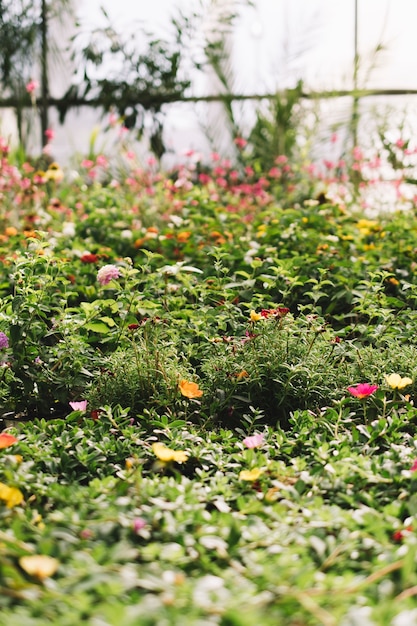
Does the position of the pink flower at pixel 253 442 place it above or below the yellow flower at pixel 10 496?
below

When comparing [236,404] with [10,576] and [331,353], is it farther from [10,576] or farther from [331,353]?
[10,576]

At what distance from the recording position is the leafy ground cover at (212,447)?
3.24 ft

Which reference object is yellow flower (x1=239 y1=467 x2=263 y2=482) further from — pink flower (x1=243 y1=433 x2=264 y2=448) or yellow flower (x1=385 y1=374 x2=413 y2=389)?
yellow flower (x1=385 y1=374 x2=413 y2=389)

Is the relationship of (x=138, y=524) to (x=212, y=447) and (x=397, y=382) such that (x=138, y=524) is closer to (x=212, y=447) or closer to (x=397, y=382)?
(x=212, y=447)

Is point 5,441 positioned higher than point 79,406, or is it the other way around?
point 5,441

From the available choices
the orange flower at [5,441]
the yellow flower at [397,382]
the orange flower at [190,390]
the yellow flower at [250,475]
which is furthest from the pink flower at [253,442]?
the orange flower at [5,441]

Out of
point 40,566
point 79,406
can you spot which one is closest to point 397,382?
point 79,406

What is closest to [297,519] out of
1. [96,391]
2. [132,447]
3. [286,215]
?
[132,447]

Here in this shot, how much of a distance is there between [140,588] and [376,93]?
21.7 feet

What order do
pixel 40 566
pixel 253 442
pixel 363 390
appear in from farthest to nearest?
pixel 363 390, pixel 253 442, pixel 40 566

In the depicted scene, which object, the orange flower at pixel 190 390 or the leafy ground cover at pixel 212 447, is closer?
the leafy ground cover at pixel 212 447

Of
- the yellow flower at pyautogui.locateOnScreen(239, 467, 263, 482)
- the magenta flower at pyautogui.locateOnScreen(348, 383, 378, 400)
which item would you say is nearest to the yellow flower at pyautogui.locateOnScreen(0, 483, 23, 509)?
the yellow flower at pyautogui.locateOnScreen(239, 467, 263, 482)

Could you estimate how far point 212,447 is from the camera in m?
1.63

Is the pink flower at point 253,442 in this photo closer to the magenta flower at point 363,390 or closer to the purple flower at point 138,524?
the magenta flower at point 363,390
